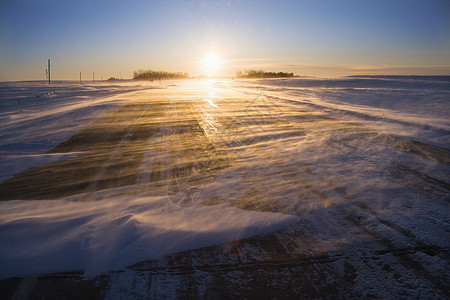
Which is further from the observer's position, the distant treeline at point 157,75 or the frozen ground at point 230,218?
the distant treeline at point 157,75

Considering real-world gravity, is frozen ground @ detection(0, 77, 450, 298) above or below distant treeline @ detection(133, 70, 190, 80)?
below

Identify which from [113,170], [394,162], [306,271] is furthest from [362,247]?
[113,170]

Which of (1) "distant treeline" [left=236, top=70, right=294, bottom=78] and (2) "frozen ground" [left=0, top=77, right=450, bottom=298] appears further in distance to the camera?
(1) "distant treeline" [left=236, top=70, right=294, bottom=78]

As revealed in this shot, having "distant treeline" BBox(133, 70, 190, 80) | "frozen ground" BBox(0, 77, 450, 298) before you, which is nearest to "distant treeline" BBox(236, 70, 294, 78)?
"distant treeline" BBox(133, 70, 190, 80)

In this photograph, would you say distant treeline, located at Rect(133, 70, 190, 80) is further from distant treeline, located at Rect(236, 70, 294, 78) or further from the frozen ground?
the frozen ground

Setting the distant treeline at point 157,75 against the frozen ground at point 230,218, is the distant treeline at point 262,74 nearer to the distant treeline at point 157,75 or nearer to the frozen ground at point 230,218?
the distant treeline at point 157,75

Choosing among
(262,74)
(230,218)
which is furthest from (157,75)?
(230,218)

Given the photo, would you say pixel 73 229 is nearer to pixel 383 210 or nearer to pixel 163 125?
pixel 383 210

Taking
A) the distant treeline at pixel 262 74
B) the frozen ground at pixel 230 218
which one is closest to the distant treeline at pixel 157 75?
the distant treeline at pixel 262 74

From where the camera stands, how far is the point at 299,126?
6.45 metres

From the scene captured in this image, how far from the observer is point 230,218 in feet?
8.11

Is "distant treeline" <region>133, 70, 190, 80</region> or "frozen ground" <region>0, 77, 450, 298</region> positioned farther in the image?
"distant treeline" <region>133, 70, 190, 80</region>

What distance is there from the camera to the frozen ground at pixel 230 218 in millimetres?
1768

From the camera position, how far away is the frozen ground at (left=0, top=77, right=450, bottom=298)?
5.80 ft
